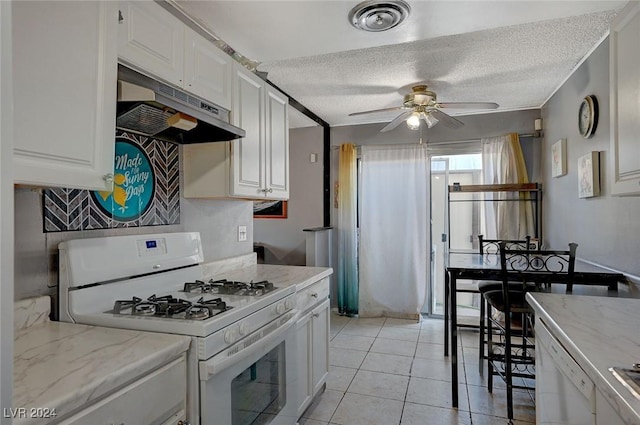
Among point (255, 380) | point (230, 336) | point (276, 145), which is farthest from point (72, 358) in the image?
point (276, 145)

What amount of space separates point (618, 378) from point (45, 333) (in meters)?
1.75

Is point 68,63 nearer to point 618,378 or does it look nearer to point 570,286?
point 618,378

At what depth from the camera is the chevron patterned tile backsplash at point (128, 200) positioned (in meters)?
1.45

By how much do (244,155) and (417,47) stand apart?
1.48m

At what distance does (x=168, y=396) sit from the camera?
3.76 ft

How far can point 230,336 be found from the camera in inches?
53.8

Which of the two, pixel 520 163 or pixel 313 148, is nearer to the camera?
pixel 520 163

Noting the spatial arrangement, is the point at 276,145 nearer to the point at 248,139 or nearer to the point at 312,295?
the point at 248,139

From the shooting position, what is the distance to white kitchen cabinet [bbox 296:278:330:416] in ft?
6.91

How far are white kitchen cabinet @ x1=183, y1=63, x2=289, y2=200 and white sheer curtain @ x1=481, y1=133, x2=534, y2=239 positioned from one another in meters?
2.70

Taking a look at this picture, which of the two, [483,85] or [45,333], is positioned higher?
[483,85]

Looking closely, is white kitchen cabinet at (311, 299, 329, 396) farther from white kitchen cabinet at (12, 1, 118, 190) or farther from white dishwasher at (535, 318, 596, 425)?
white kitchen cabinet at (12, 1, 118, 190)

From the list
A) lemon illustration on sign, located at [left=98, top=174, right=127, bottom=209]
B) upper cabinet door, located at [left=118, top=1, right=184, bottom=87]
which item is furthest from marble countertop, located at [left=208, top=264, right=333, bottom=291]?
upper cabinet door, located at [left=118, top=1, right=184, bottom=87]

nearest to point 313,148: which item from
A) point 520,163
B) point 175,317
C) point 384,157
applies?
point 384,157
